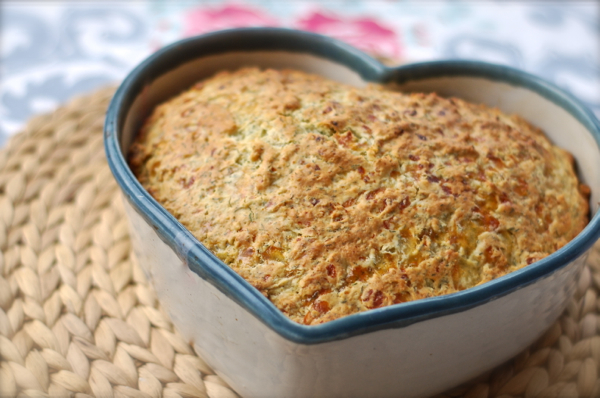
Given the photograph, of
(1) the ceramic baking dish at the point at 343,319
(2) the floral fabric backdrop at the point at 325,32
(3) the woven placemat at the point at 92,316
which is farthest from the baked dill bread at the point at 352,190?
(2) the floral fabric backdrop at the point at 325,32

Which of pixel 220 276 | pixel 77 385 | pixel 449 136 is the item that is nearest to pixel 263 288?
pixel 220 276

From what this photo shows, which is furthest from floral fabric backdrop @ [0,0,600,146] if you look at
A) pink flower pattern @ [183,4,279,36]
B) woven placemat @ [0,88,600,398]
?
woven placemat @ [0,88,600,398]

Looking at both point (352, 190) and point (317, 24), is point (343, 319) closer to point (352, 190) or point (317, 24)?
point (352, 190)

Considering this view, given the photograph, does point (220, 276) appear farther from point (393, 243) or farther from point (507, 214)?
point (507, 214)

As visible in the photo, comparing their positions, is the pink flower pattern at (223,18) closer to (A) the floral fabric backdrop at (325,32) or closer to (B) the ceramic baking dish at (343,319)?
(A) the floral fabric backdrop at (325,32)

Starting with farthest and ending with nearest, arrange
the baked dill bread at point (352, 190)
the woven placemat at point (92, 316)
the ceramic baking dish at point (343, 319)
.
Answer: the woven placemat at point (92, 316)
the baked dill bread at point (352, 190)
the ceramic baking dish at point (343, 319)

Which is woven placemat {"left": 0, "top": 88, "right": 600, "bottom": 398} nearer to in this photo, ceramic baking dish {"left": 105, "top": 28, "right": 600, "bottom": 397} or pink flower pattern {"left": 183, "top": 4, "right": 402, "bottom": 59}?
ceramic baking dish {"left": 105, "top": 28, "right": 600, "bottom": 397}
